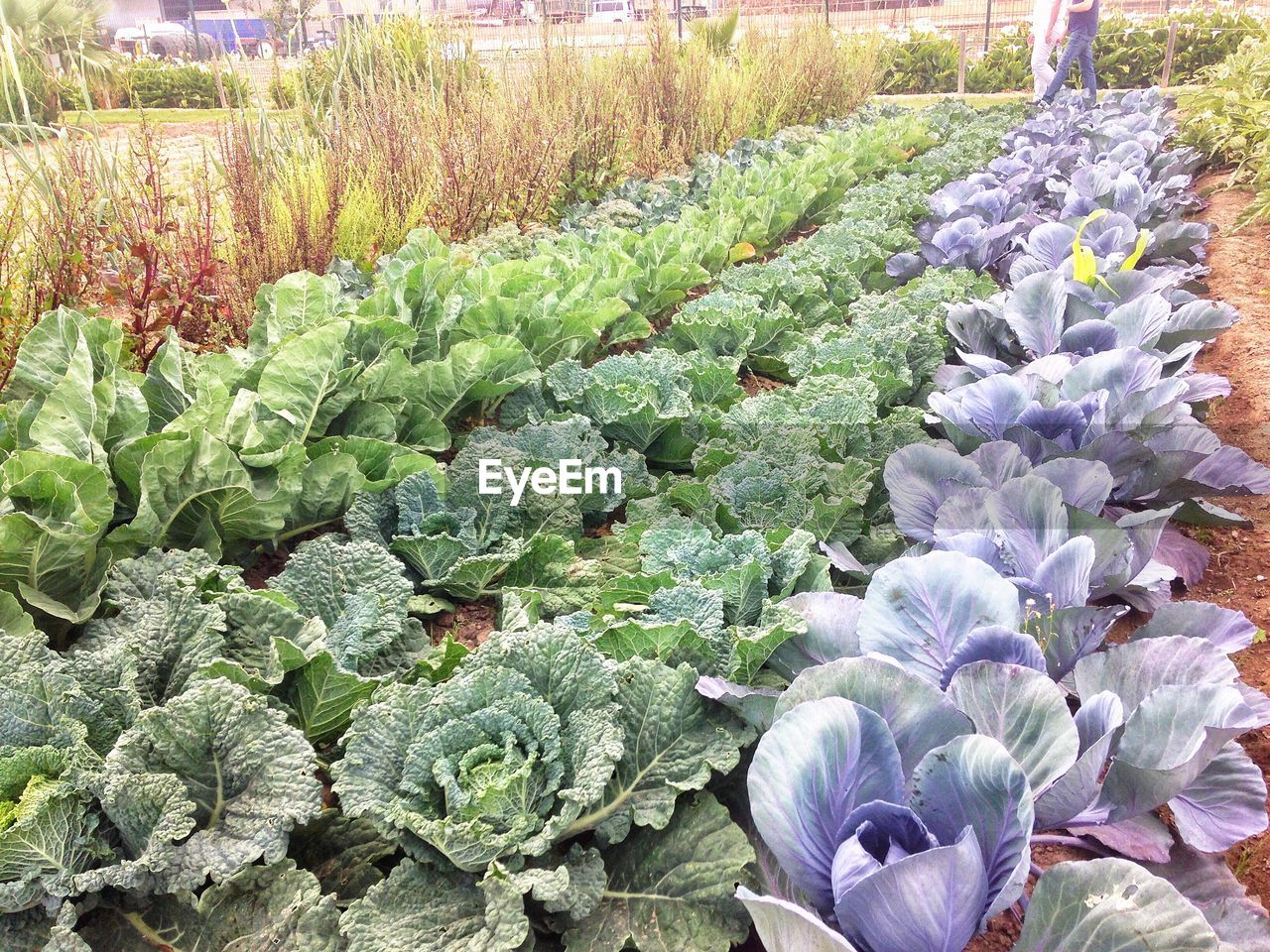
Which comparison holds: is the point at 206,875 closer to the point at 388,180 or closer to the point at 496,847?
the point at 496,847

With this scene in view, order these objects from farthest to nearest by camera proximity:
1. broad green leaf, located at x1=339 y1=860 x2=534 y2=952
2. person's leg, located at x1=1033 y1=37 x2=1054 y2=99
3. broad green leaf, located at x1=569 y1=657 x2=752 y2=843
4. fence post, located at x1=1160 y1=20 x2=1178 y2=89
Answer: fence post, located at x1=1160 y1=20 x2=1178 y2=89 < person's leg, located at x1=1033 y1=37 x2=1054 y2=99 < broad green leaf, located at x1=569 y1=657 x2=752 y2=843 < broad green leaf, located at x1=339 y1=860 x2=534 y2=952

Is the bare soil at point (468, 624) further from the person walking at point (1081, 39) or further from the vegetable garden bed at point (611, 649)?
the person walking at point (1081, 39)

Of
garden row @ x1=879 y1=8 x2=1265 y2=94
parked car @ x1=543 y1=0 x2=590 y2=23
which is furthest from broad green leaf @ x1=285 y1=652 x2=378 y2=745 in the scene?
garden row @ x1=879 y1=8 x2=1265 y2=94

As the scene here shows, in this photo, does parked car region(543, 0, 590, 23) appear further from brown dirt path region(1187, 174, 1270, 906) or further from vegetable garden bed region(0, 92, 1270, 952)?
vegetable garden bed region(0, 92, 1270, 952)

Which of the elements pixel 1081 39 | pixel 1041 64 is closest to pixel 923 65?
pixel 1041 64

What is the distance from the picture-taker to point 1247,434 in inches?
130

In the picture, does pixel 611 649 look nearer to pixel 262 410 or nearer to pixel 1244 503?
pixel 262 410

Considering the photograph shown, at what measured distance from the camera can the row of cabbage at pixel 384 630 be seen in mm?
1313

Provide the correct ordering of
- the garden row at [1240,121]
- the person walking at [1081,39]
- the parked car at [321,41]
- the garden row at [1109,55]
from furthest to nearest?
the garden row at [1109,55], the person walking at [1081,39], the parked car at [321,41], the garden row at [1240,121]

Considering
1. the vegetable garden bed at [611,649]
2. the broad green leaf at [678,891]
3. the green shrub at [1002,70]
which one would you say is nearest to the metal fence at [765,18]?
the green shrub at [1002,70]

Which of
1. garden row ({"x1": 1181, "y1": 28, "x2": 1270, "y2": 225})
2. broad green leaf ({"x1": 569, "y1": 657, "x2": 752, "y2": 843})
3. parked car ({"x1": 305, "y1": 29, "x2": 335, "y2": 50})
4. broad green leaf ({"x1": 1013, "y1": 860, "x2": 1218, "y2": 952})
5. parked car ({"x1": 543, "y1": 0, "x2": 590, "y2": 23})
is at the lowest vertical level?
broad green leaf ({"x1": 569, "y1": 657, "x2": 752, "y2": 843})

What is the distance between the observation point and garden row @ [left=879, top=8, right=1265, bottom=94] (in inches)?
740

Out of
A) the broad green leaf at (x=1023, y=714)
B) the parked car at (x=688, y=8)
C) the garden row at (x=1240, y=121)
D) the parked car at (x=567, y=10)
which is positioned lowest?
the broad green leaf at (x=1023, y=714)

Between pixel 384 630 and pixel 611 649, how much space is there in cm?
49
